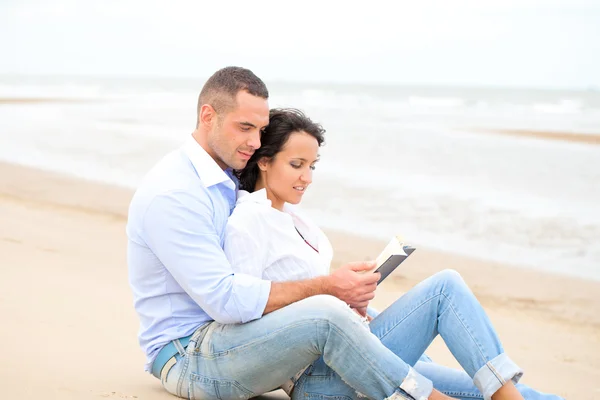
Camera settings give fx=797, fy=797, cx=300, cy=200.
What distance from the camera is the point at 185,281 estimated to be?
10.4ft

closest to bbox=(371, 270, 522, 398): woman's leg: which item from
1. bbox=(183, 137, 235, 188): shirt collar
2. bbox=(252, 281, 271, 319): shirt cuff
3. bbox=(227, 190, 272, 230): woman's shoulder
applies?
bbox=(252, 281, 271, 319): shirt cuff

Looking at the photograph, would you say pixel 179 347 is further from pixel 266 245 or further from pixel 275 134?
pixel 275 134

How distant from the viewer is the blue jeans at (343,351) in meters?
3.10

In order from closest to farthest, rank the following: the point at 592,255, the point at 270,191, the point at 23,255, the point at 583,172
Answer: the point at 270,191, the point at 23,255, the point at 592,255, the point at 583,172

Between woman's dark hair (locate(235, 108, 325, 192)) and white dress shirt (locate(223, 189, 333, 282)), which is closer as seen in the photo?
white dress shirt (locate(223, 189, 333, 282))

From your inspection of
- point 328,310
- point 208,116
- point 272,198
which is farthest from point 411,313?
point 208,116

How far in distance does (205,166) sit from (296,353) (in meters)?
0.87

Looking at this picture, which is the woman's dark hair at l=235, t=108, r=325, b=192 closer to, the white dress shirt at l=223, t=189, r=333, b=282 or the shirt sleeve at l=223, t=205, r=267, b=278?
the white dress shirt at l=223, t=189, r=333, b=282

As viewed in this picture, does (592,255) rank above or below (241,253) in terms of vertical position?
below

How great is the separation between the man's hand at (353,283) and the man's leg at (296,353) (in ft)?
0.55

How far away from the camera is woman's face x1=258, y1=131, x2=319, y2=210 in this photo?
11.9ft

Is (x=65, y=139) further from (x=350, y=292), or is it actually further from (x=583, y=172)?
(x=350, y=292)

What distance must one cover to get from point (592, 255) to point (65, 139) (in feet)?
43.1

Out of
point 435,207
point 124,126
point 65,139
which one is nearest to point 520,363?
point 435,207
